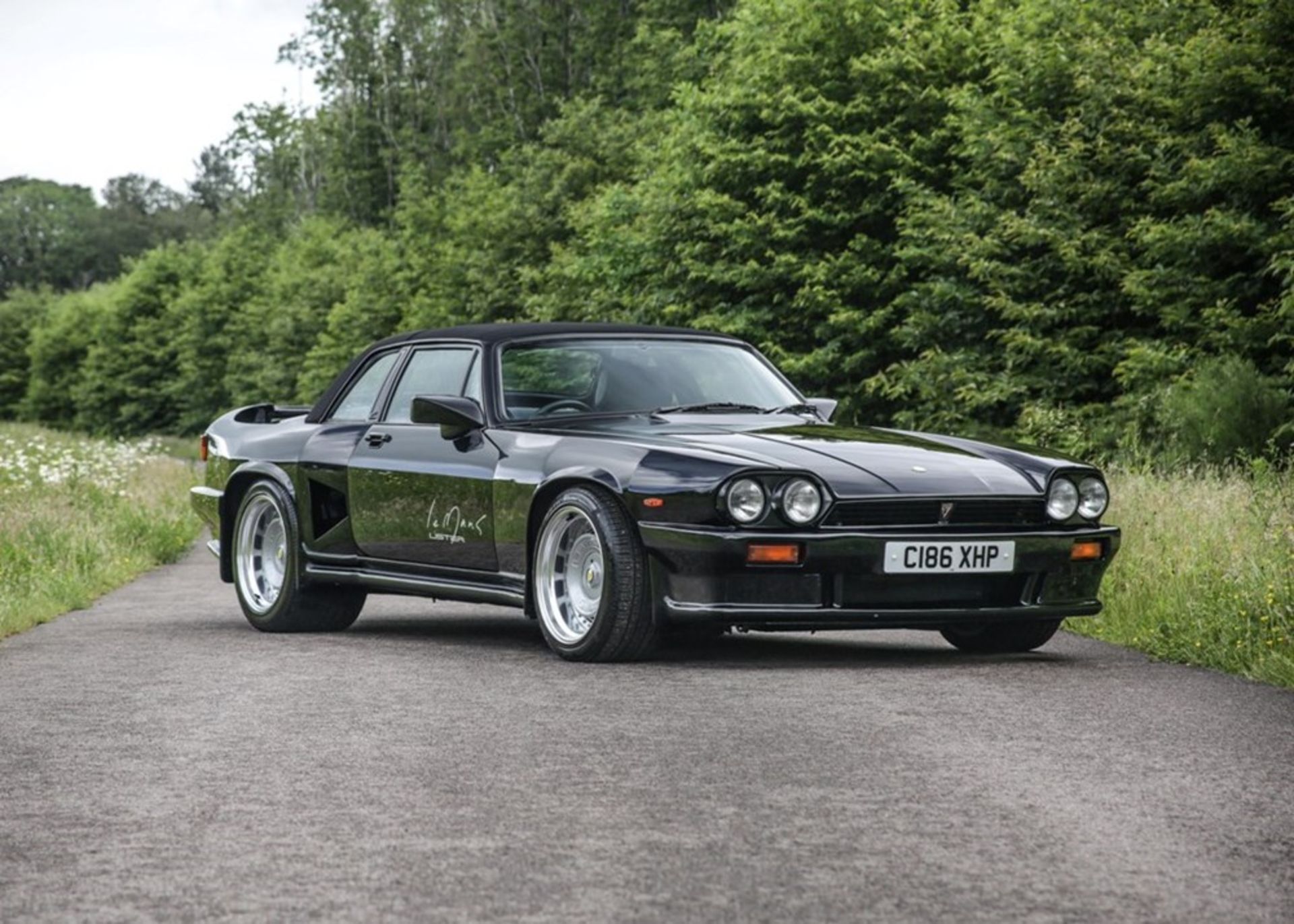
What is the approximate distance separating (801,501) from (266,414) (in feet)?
14.5

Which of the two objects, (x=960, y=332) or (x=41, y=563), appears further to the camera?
(x=960, y=332)

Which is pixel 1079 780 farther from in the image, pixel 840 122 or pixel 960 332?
pixel 840 122

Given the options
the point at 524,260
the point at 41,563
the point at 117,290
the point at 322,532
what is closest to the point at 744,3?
the point at 524,260

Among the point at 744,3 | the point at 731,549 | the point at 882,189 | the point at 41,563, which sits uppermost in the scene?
the point at 744,3

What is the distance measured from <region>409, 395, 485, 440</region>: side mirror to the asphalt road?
1051 mm

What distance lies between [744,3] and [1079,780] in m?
36.9

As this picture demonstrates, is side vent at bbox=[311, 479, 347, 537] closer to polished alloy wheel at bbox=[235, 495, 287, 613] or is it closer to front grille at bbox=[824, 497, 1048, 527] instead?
polished alloy wheel at bbox=[235, 495, 287, 613]

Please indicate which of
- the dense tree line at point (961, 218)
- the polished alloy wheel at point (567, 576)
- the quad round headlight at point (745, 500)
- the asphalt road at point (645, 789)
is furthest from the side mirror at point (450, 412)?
the dense tree line at point (961, 218)

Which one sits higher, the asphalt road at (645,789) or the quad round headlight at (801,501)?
the quad round headlight at (801,501)

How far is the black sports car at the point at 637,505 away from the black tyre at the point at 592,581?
0.01 metres

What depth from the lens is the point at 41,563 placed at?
1462cm

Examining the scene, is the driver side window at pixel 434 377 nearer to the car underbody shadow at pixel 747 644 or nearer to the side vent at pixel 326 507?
the side vent at pixel 326 507

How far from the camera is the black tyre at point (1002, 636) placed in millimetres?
9405

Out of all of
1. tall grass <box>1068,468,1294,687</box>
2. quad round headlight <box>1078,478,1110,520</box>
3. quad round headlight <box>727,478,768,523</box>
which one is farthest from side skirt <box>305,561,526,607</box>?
tall grass <box>1068,468,1294,687</box>
